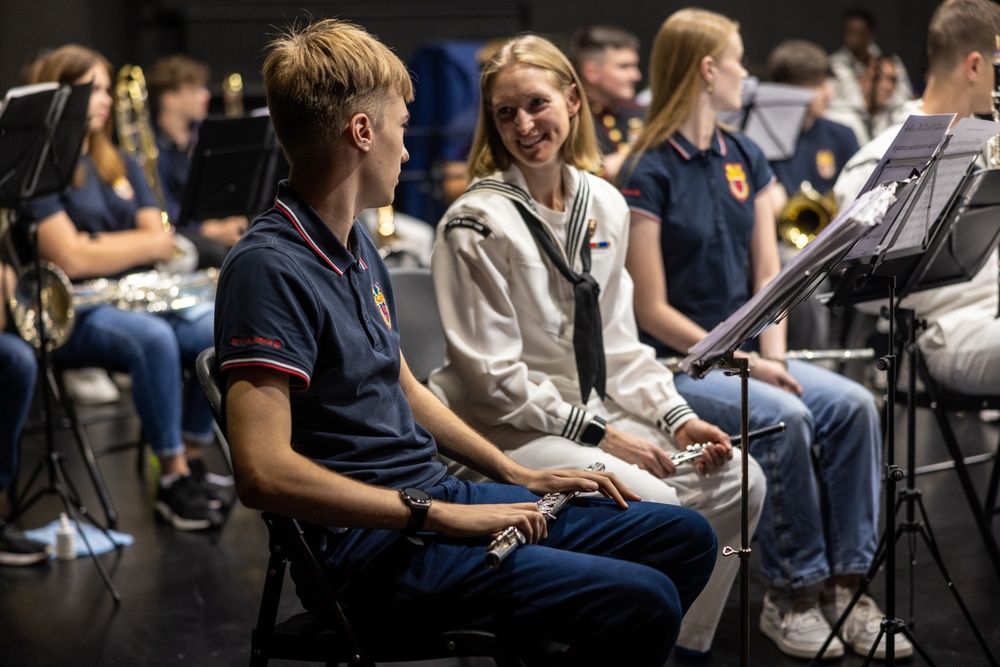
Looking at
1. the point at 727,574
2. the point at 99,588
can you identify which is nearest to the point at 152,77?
the point at 99,588

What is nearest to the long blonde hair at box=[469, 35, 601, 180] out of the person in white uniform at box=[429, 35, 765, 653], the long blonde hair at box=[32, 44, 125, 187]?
the person in white uniform at box=[429, 35, 765, 653]

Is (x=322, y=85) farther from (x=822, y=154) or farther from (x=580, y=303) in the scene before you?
(x=822, y=154)

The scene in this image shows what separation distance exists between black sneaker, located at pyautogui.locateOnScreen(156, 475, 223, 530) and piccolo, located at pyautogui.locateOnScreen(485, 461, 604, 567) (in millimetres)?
2153

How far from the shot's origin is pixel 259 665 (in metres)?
1.85

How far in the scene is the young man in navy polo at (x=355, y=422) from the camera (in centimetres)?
166

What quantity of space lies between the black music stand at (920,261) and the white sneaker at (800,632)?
0.35ft

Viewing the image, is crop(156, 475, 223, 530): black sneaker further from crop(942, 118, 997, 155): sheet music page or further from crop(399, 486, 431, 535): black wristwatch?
crop(942, 118, 997, 155): sheet music page

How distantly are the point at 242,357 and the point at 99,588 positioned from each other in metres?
2.02

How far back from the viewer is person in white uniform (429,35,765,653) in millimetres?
2525

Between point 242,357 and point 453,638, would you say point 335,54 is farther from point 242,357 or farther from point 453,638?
point 453,638

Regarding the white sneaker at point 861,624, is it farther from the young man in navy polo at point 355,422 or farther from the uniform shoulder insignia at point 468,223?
the uniform shoulder insignia at point 468,223

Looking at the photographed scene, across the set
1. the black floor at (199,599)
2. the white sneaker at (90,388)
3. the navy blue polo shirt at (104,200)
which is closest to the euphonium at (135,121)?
the white sneaker at (90,388)

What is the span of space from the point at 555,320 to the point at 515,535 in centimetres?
95

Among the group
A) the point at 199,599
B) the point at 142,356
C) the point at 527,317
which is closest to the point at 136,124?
the point at 142,356
